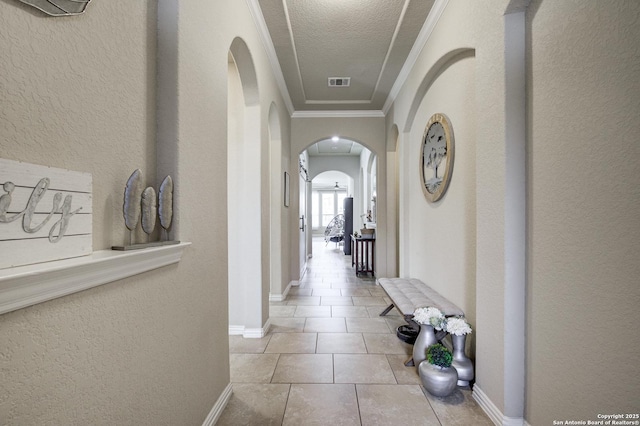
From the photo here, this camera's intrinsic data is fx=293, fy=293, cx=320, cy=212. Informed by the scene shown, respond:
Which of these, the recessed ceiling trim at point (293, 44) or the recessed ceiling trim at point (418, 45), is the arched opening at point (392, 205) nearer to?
the recessed ceiling trim at point (418, 45)

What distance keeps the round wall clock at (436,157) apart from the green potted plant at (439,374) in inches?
58.2

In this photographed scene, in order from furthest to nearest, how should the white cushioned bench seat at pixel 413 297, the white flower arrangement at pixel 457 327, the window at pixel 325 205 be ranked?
the window at pixel 325 205
the white cushioned bench seat at pixel 413 297
the white flower arrangement at pixel 457 327

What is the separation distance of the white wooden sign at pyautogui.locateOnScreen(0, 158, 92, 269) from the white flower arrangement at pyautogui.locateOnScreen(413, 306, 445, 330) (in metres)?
2.21

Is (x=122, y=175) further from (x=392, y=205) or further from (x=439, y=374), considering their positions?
(x=392, y=205)

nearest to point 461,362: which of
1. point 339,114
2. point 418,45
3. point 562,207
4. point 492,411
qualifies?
point 492,411

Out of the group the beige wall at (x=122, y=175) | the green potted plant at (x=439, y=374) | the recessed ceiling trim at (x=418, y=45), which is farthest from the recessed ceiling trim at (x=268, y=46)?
the green potted plant at (x=439, y=374)

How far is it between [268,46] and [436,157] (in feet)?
7.06

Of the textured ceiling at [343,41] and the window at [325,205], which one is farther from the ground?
the textured ceiling at [343,41]

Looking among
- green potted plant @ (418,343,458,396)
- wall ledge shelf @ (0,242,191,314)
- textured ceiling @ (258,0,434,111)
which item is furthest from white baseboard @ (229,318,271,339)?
textured ceiling @ (258,0,434,111)

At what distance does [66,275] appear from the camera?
79 cm

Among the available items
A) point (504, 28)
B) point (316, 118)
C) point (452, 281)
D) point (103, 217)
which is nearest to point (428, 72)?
point (504, 28)

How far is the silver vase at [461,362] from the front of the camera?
7.08 feet

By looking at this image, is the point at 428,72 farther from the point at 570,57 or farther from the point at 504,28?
the point at 570,57

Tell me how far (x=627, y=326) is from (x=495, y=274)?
2.28 ft
